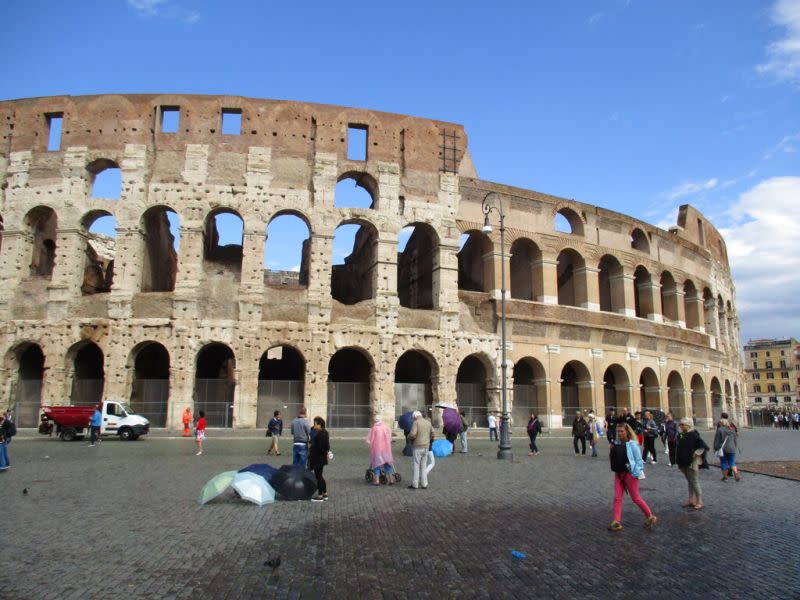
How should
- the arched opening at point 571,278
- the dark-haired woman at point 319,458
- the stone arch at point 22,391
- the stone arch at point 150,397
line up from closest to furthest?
the dark-haired woman at point 319,458 < the stone arch at point 150,397 < the stone arch at point 22,391 < the arched opening at point 571,278

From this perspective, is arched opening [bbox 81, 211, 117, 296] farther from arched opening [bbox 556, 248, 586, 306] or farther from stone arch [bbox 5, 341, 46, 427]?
arched opening [bbox 556, 248, 586, 306]

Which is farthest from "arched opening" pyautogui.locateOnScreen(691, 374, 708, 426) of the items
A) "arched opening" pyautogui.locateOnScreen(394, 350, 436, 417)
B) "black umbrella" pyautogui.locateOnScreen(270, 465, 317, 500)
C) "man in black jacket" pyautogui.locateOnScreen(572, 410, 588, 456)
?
"black umbrella" pyautogui.locateOnScreen(270, 465, 317, 500)

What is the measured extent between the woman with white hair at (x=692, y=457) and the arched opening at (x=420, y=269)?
17714mm

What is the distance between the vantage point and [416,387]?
2583 centimetres

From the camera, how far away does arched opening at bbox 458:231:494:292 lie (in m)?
27.9

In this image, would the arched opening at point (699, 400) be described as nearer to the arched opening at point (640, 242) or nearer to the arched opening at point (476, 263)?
the arched opening at point (640, 242)

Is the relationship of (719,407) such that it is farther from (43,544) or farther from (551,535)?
(43,544)

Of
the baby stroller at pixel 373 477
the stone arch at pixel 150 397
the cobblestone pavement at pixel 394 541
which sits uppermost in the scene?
the stone arch at pixel 150 397

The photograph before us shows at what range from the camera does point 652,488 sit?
11148 mm

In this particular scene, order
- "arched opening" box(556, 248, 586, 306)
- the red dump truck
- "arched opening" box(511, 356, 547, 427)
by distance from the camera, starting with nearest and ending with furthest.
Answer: the red dump truck → "arched opening" box(511, 356, 547, 427) → "arched opening" box(556, 248, 586, 306)

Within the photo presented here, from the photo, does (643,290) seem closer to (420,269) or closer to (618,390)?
(618,390)

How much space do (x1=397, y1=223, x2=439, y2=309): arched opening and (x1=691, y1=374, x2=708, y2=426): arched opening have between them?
19198 millimetres

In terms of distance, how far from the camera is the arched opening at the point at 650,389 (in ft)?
106

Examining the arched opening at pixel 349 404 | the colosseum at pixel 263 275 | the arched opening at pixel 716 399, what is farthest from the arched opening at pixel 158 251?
the arched opening at pixel 716 399
